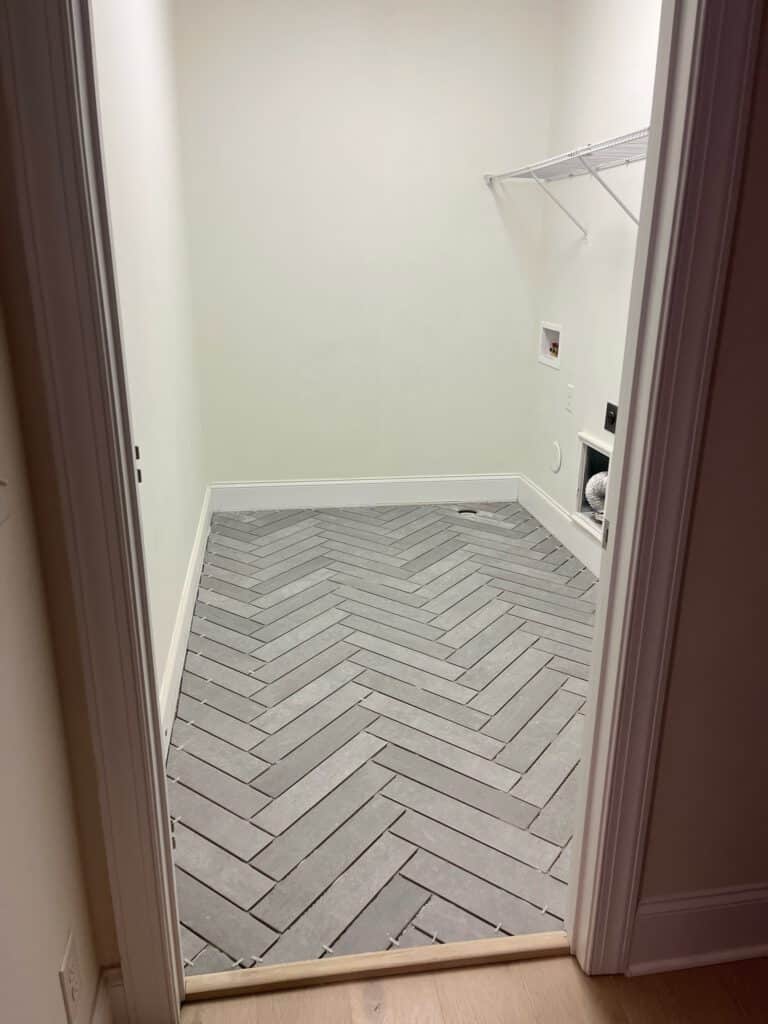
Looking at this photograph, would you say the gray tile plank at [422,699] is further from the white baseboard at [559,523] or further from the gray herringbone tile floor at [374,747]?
the white baseboard at [559,523]

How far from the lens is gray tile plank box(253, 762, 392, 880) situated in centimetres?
185

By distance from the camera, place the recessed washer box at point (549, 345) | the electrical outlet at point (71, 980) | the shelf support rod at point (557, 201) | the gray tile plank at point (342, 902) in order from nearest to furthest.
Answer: the electrical outlet at point (71, 980) → the gray tile plank at point (342, 902) → the shelf support rod at point (557, 201) → the recessed washer box at point (549, 345)

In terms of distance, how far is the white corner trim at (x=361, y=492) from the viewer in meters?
4.21

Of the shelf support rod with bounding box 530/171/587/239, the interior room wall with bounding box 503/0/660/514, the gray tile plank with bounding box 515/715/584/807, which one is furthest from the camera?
the shelf support rod with bounding box 530/171/587/239

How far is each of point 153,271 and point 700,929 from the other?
2.38m

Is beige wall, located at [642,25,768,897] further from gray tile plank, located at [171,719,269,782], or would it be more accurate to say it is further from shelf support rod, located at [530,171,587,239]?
shelf support rod, located at [530,171,587,239]

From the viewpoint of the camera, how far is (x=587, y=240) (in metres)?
3.40

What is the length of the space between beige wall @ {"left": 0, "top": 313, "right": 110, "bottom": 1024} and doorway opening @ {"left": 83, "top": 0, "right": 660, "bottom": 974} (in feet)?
1.90

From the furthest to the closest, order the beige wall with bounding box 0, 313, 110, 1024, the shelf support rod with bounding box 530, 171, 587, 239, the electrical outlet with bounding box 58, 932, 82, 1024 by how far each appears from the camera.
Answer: the shelf support rod with bounding box 530, 171, 587, 239 < the electrical outlet with bounding box 58, 932, 82, 1024 < the beige wall with bounding box 0, 313, 110, 1024

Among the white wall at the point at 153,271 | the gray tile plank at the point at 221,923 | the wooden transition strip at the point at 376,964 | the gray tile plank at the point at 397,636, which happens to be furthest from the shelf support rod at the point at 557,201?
the gray tile plank at the point at 221,923

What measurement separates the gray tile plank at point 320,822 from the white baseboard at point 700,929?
30.1 inches

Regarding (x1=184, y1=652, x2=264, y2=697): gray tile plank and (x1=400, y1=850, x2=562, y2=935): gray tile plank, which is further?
(x1=184, y1=652, x2=264, y2=697): gray tile plank

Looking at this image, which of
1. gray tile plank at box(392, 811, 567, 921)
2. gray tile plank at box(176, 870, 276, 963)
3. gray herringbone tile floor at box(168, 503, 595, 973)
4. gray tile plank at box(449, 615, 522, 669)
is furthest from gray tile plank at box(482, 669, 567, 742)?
gray tile plank at box(176, 870, 276, 963)

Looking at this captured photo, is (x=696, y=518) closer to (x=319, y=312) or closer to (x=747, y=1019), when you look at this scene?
(x=747, y=1019)
